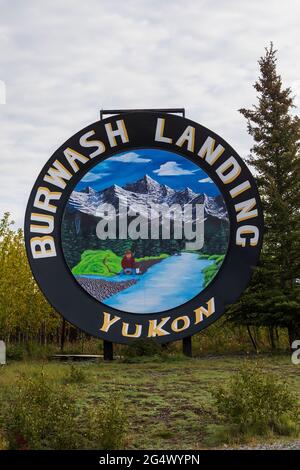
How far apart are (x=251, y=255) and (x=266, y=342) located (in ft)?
31.6

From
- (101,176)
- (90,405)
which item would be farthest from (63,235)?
(90,405)

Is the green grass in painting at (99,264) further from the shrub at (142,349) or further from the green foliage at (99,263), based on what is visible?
the shrub at (142,349)

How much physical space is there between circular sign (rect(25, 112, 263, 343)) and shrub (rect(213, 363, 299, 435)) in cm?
965

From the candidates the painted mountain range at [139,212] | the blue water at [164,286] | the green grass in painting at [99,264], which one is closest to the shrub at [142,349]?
the blue water at [164,286]

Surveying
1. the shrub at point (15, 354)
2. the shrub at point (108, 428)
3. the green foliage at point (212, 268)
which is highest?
the green foliage at point (212, 268)

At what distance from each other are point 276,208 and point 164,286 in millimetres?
4695

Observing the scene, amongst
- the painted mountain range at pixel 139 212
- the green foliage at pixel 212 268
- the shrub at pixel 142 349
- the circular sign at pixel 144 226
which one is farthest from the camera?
the painted mountain range at pixel 139 212

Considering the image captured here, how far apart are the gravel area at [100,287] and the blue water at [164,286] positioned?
13 cm

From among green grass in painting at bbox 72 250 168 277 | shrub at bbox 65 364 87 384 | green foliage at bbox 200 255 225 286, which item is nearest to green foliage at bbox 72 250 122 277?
green grass in painting at bbox 72 250 168 277

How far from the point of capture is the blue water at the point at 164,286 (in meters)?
20.4

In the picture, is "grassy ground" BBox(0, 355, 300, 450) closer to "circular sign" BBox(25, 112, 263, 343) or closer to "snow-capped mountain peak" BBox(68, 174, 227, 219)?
"circular sign" BBox(25, 112, 263, 343)

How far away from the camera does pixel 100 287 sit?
20438 millimetres

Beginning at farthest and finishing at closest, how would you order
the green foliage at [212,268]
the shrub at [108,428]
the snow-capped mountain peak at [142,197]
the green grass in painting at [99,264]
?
the snow-capped mountain peak at [142,197] → the green foliage at [212,268] → the green grass in painting at [99,264] → the shrub at [108,428]

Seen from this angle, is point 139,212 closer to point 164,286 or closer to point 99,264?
point 99,264
